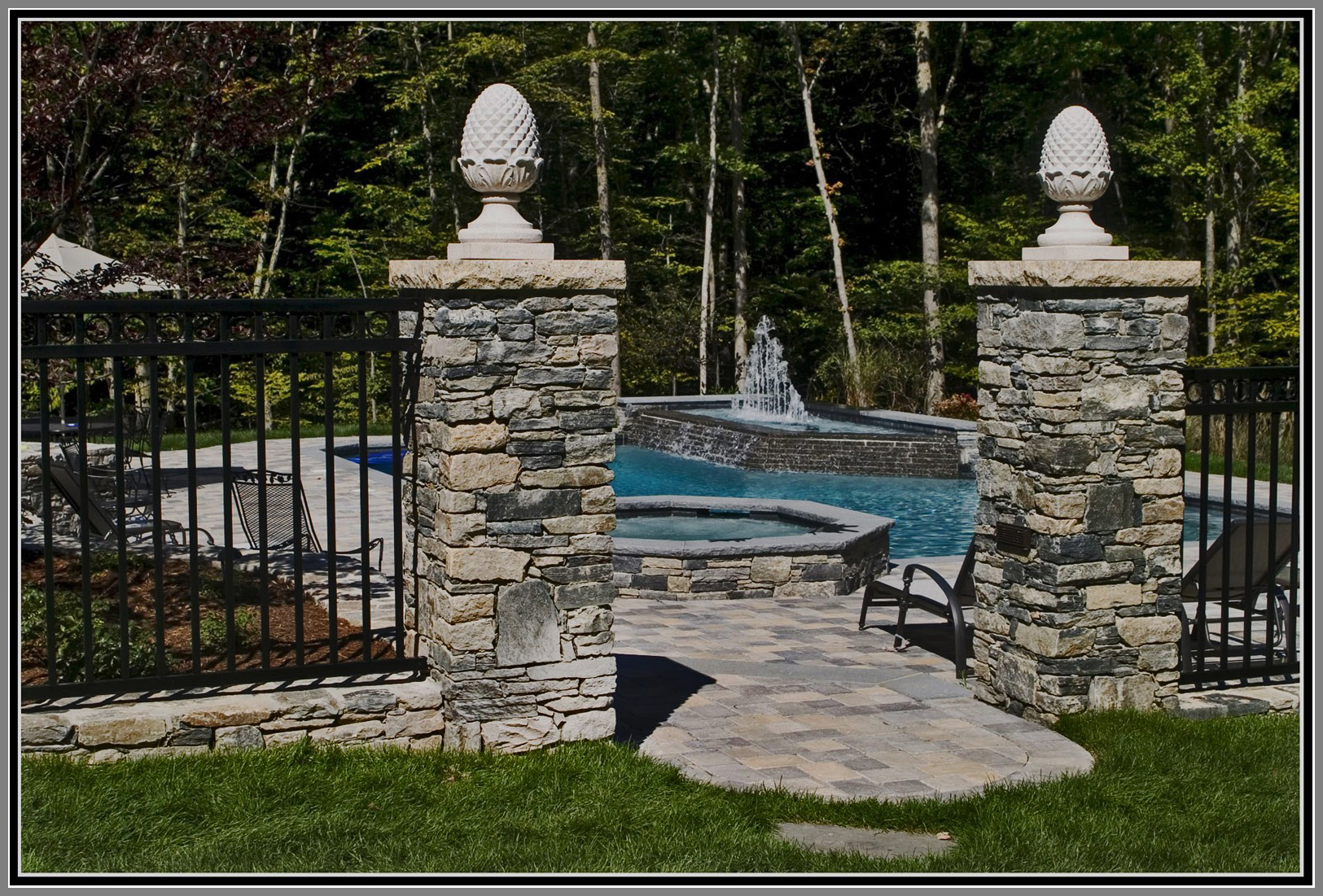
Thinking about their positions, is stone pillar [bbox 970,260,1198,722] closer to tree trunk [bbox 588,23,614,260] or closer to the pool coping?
the pool coping

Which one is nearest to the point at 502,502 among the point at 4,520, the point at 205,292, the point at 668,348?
the point at 4,520

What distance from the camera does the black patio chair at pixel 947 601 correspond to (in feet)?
24.7

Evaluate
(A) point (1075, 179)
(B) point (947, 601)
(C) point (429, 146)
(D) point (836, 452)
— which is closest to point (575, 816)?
(B) point (947, 601)

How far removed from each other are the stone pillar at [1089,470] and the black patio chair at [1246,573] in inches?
15.1

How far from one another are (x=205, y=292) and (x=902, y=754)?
5.41 m

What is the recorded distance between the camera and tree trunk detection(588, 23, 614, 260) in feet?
77.5

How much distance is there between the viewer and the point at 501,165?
19.8 feet

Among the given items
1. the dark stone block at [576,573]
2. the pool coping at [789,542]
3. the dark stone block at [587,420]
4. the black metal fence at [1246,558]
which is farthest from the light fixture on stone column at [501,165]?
the pool coping at [789,542]

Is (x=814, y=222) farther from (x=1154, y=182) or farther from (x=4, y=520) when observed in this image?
(x=4, y=520)

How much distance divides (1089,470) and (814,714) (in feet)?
5.64

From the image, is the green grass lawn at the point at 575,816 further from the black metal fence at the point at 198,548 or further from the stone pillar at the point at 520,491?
the black metal fence at the point at 198,548

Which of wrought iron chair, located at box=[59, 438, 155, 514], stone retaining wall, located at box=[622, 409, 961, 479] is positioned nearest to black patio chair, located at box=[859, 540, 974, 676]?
wrought iron chair, located at box=[59, 438, 155, 514]

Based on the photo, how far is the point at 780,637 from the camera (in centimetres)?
862

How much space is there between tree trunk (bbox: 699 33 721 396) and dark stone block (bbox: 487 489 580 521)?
18.9 metres
